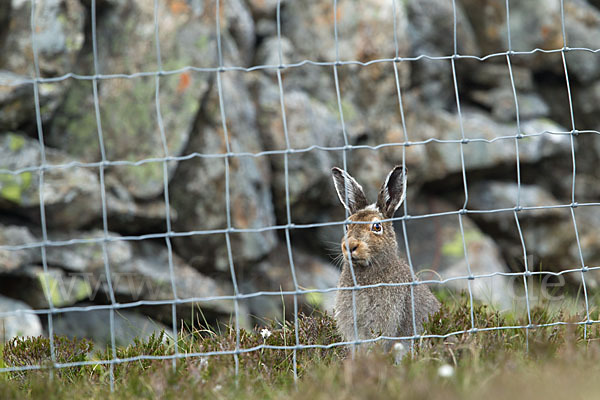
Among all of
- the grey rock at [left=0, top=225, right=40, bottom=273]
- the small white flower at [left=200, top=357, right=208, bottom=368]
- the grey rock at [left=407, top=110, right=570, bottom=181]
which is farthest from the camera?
the grey rock at [left=407, top=110, right=570, bottom=181]

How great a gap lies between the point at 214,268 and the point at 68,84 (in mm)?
3047

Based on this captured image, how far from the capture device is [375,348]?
12.8 ft

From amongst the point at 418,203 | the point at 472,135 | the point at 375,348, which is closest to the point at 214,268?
the point at 418,203

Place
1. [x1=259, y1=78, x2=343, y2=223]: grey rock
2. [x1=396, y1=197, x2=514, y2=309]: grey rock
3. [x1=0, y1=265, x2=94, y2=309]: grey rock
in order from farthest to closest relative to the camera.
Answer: [x1=396, y1=197, x2=514, y2=309]: grey rock
[x1=259, y1=78, x2=343, y2=223]: grey rock
[x1=0, y1=265, x2=94, y2=309]: grey rock

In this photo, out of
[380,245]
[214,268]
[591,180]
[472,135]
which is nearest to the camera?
[380,245]

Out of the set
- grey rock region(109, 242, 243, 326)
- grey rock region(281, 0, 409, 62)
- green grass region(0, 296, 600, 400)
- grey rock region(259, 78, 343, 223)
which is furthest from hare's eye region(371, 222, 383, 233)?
grey rock region(281, 0, 409, 62)

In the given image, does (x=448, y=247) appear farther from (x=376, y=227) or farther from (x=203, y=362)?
(x=203, y=362)

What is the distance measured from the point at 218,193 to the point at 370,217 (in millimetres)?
4743

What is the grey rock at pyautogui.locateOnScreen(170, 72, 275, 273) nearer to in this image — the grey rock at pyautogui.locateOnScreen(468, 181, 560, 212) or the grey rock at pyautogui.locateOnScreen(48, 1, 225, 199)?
the grey rock at pyautogui.locateOnScreen(48, 1, 225, 199)

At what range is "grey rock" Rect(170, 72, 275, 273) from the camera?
9211mm

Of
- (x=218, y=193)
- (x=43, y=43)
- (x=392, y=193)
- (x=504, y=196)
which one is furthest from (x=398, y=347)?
(x=504, y=196)

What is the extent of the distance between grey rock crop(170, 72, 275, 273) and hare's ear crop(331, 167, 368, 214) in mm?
4350

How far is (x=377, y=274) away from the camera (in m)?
4.76

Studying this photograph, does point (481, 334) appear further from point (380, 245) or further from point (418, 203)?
point (418, 203)
